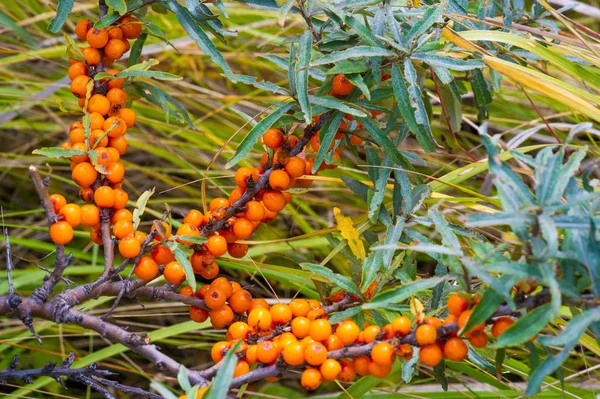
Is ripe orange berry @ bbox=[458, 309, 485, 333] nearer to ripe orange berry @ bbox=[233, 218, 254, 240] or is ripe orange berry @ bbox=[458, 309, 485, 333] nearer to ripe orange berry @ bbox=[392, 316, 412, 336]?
ripe orange berry @ bbox=[392, 316, 412, 336]

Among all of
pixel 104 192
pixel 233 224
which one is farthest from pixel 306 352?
pixel 104 192

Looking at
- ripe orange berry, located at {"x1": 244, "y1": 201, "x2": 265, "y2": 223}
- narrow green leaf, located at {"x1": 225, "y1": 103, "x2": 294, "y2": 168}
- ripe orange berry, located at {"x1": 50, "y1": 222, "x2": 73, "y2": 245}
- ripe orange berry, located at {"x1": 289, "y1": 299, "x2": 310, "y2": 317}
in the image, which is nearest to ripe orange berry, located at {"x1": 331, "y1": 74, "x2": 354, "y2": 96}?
narrow green leaf, located at {"x1": 225, "y1": 103, "x2": 294, "y2": 168}

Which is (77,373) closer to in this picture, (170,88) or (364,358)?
(364,358)

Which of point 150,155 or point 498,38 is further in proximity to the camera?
point 150,155

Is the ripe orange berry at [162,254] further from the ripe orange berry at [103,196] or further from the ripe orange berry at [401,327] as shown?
the ripe orange berry at [401,327]

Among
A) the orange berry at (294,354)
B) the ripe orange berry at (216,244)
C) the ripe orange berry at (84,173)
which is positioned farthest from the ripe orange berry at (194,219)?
the orange berry at (294,354)
